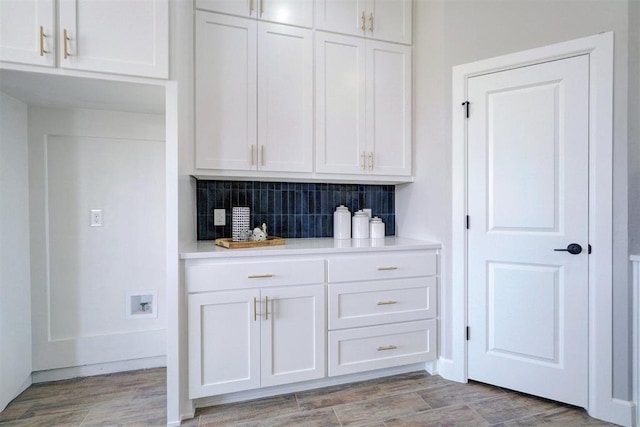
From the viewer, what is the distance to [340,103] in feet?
7.15

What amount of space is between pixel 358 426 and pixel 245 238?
1.24 meters

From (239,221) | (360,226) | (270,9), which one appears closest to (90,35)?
(270,9)

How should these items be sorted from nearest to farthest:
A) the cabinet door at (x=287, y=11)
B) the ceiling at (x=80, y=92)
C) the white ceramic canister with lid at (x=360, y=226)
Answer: the ceiling at (x=80, y=92) → the cabinet door at (x=287, y=11) → the white ceramic canister with lid at (x=360, y=226)

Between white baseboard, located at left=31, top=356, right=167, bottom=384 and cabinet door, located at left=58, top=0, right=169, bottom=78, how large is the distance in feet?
6.08

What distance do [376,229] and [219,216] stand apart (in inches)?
46.6

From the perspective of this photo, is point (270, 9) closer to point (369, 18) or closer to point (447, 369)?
point (369, 18)

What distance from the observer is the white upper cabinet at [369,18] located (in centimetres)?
212

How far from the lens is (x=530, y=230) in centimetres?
187

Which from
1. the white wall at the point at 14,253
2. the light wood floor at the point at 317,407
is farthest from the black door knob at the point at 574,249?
the white wall at the point at 14,253

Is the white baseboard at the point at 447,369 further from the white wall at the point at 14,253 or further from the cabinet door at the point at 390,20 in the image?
the white wall at the point at 14,253

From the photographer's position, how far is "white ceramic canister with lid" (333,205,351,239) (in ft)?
7.93

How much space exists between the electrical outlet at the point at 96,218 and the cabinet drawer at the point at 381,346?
66.7 inches

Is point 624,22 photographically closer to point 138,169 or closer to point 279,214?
point 279,214

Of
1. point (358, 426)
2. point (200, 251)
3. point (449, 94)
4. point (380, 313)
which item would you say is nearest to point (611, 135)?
point (449, 94)
